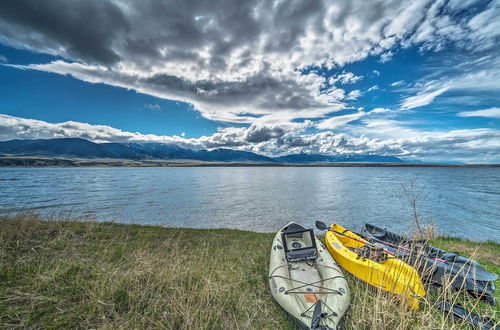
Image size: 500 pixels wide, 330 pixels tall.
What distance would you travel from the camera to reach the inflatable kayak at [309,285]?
5.32 metres

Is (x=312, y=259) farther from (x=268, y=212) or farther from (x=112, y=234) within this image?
(x=268, y=212)

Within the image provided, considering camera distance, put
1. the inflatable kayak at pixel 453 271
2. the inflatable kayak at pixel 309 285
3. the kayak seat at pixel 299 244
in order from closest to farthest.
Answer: the inflatable kayak at pixel 309 285, the inflatable kayak at pixel 453 271, the kayak seat at pixel 299 244

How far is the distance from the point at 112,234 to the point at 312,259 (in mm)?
11118

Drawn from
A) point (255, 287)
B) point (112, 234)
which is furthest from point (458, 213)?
point (112, 234)

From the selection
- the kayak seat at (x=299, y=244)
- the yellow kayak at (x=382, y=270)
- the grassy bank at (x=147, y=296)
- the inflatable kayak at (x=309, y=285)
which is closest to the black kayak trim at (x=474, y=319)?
the grassy bank at (x=147, y=296)

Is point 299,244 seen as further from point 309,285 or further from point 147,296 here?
point 147,296

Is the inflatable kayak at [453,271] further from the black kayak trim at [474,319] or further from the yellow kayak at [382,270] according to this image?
the black kayak trim at [474,319]

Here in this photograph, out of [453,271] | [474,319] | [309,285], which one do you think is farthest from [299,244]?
[474,319]

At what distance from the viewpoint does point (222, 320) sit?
552 cm

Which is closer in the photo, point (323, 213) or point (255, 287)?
point (255, 287)

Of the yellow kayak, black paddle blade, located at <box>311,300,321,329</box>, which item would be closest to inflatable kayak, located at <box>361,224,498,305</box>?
the yellow kayak

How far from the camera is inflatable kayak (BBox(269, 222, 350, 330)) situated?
17.5 ft

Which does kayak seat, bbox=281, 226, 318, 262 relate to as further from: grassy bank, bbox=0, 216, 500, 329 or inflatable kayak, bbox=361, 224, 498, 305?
inflatable kayak, bbox=361, 224, 498, 305

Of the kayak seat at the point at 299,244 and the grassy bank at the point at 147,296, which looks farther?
the kayak seat at the point at 299,244
